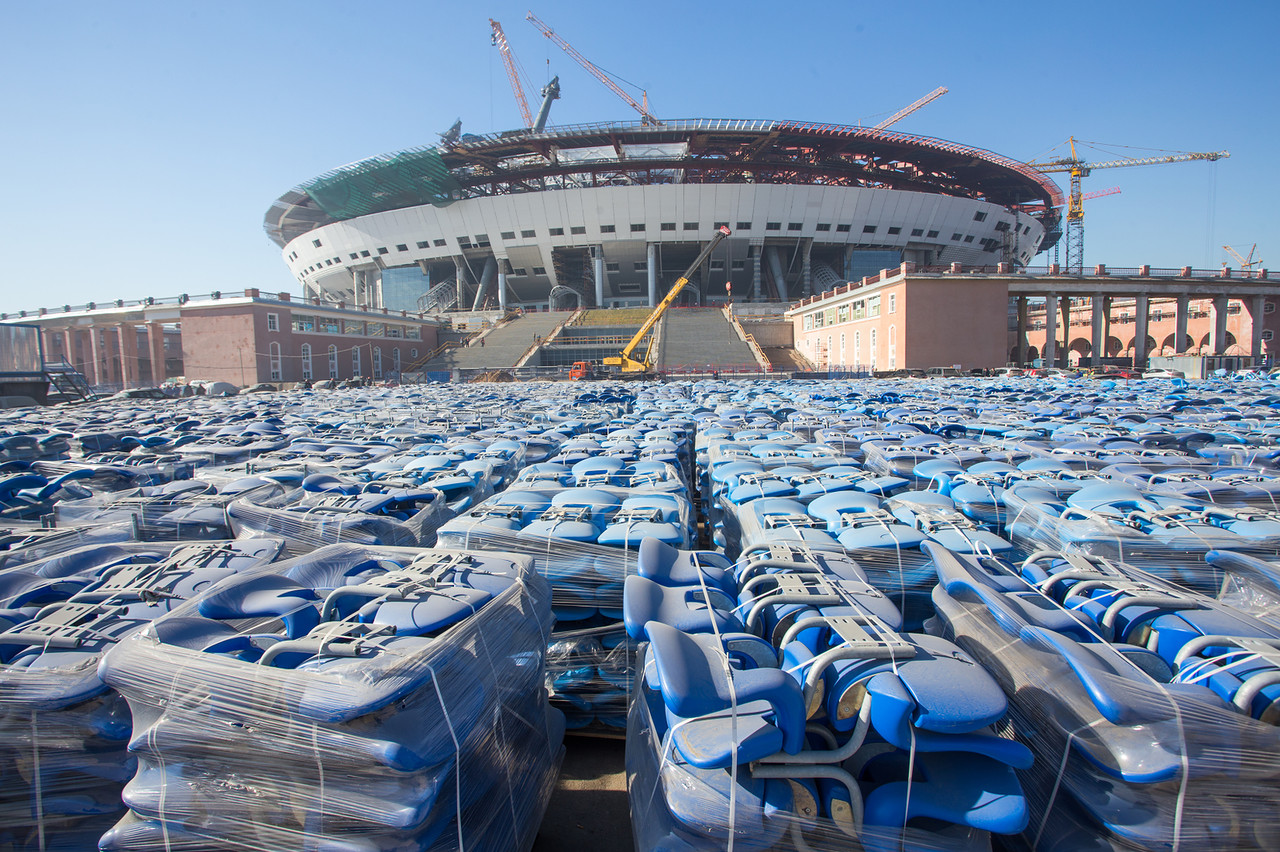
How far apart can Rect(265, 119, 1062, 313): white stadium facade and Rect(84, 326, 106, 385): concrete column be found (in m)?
23.1

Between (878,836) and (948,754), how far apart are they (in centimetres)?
37

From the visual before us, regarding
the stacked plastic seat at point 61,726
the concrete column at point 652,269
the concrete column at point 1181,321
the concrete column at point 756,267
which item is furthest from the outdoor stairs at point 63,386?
the concrete column at point 1181,321

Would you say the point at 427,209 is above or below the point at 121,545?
above

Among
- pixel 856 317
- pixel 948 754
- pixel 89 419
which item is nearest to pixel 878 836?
pixel 948 754

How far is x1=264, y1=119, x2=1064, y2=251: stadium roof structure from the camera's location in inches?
2071

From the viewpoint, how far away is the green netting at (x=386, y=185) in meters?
52.2

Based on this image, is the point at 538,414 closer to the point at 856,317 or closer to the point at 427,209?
the point at 856,317

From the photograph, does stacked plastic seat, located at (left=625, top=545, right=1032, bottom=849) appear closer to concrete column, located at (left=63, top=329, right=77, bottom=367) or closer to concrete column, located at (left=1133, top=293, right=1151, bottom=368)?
concrete column, located at (left=1133, top=293, right=1151, bottom=368)

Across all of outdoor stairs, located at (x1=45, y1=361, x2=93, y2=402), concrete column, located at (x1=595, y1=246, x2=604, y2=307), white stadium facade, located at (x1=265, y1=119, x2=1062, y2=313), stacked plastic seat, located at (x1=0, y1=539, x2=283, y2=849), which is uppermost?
white stadium facade, located at (x1=265, y1=119, x2=1062, y2=313)

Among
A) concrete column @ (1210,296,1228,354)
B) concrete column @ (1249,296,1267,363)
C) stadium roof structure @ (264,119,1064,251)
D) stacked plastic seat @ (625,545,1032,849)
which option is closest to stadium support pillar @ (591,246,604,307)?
stadium roof structure @ (264,119,1064,251)

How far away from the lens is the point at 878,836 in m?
1.81

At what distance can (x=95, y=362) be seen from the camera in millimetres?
47000

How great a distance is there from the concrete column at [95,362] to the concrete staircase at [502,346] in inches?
1074

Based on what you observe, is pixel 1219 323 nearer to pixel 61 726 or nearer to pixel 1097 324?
pixel 1097 324
